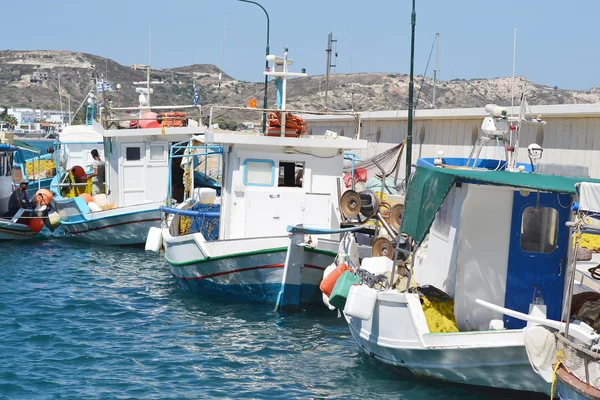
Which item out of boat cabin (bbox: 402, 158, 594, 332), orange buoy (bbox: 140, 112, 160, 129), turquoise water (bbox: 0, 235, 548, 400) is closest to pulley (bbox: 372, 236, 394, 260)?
turquoise water (bbox: 0, 235, 548, 400)

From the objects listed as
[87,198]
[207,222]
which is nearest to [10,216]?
[87,198]

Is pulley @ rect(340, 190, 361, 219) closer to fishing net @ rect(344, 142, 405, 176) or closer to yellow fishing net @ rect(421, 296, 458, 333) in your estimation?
yellow fishing net @ rect(421, 296, 458, 333)

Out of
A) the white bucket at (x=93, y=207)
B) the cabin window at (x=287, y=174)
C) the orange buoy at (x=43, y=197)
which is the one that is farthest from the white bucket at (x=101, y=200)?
the cabin window at (x=287, y=174)

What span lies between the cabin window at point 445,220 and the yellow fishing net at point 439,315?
1.00 meters

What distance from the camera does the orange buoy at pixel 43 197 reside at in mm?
23938

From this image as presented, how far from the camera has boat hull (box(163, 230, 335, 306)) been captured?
1415 cm

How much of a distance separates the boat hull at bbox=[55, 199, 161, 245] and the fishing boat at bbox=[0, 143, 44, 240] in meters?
0.92

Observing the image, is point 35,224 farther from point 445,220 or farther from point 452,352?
Answer: point 452,352

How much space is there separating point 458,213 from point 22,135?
144 m

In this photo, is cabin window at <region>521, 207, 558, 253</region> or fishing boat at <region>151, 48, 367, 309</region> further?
fishing boat at <region>151, 48, 367, 309</region>

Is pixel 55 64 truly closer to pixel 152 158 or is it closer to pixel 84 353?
pixel 152 158

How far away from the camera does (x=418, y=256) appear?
12.5m

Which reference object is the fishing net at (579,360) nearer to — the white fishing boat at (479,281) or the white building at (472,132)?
the white fishing boat at (479,281)

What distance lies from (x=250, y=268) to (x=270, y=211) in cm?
132
